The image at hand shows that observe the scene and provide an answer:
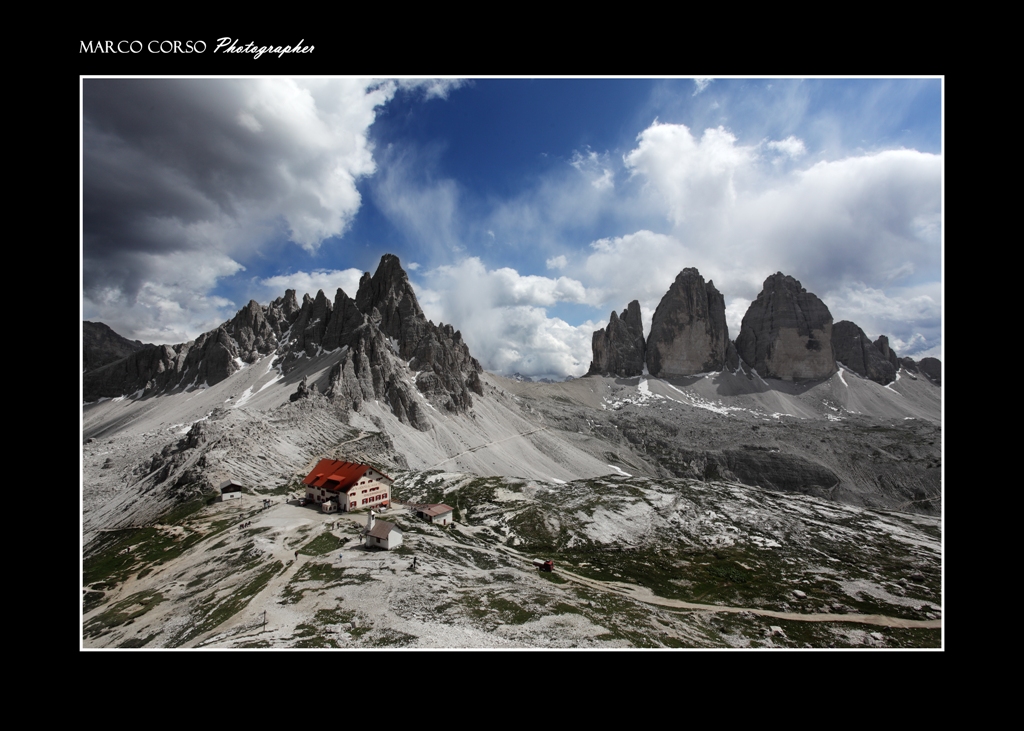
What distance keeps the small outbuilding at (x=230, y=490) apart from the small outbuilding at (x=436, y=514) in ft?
75.4

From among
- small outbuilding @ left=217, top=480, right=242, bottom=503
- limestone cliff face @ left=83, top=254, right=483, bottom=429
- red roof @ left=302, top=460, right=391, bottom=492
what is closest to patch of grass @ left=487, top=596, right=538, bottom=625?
red roof @ left=302, top=460, right=391, bottom=492

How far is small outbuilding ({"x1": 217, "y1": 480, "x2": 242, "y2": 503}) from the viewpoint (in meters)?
54.3

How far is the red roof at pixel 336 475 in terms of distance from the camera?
5372cm

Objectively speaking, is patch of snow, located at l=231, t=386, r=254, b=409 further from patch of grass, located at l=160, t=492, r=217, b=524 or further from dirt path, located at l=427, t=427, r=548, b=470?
patch of grass, located at l=160, t=492, r=217, b=524

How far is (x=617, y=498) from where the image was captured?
66.6 meters

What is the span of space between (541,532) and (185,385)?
180 m

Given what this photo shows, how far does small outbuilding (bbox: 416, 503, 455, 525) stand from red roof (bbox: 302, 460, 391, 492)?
29.2ft

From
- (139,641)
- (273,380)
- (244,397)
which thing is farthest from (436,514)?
(273,380)

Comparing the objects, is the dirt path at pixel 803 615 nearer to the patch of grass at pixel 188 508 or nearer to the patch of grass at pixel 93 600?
the patch of grass at pixel 93 600

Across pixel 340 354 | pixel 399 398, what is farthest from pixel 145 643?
pixel 340 354

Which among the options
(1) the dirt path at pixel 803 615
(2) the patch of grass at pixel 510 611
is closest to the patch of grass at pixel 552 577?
(1) the dirt path at pixel 803 615

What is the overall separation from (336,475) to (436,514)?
14.3 m

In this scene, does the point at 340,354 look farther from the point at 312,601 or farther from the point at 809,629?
the point at 809,629

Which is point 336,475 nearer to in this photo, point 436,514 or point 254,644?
point 436,514
